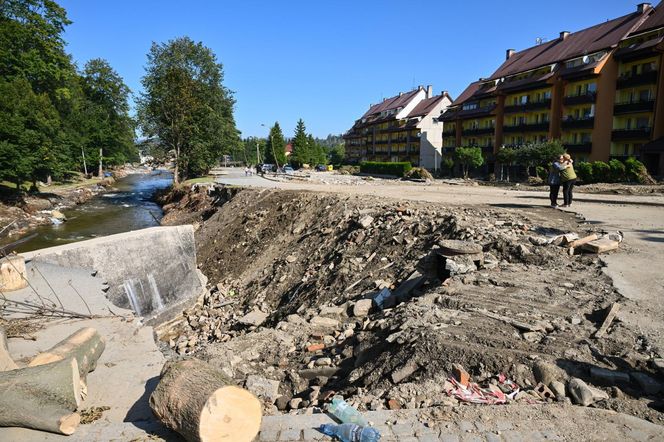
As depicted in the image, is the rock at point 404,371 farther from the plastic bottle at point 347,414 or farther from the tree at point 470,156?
the tree at point 470,156

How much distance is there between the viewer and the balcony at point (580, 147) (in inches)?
1451

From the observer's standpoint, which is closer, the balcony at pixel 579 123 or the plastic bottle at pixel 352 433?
the plastic bottle at pixel 352 433

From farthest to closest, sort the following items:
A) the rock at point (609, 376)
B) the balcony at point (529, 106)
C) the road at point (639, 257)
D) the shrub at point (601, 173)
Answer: the balcony at point (529, 106) → the shrub at point (601, 173) → the road at point (639, 257) → the rock at point (609, 376)

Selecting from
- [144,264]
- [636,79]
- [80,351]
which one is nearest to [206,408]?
[80,351]

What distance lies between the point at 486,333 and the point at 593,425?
1846 millimetres

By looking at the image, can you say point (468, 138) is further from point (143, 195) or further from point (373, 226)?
point (373, 226)

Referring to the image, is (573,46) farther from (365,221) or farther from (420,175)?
(365,221)

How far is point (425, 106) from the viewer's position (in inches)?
2687

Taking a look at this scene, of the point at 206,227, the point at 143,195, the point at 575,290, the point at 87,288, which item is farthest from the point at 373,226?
the point at 143,195

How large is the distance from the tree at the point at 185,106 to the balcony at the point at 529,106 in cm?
3030

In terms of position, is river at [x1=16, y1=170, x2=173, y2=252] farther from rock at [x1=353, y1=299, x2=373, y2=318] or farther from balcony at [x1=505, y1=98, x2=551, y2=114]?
balcony at [x1=505, y1=98, x2=551, y2=114]

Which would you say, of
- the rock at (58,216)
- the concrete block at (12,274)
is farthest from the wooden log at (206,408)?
the rock at (58,216)

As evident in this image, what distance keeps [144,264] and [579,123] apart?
38772 millimetres

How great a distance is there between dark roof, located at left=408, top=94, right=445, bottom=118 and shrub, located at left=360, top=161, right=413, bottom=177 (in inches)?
582
